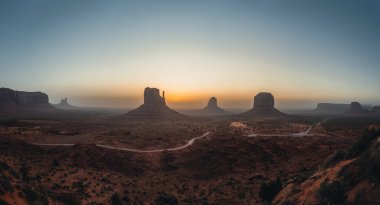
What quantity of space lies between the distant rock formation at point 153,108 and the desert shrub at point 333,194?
421 feet

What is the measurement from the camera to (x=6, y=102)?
537ft

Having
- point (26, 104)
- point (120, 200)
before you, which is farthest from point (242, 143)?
point (26, 104)

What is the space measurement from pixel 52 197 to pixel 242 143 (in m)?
37.2

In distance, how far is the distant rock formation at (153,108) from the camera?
144875 mm

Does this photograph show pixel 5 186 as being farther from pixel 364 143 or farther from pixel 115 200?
pixel 364 143

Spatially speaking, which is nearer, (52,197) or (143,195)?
(52,197)

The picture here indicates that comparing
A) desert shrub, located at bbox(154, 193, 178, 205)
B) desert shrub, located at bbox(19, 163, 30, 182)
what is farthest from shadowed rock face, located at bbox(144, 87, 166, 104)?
desert shrub, located at bbox(154, 193, 178, 205)

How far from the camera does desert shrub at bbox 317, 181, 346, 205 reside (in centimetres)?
1440

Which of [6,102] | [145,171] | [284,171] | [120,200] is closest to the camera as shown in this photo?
[120,200]

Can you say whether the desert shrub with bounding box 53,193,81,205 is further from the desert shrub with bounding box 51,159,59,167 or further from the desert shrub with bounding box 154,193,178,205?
the desert shrub with bounding box 51,159,59,167

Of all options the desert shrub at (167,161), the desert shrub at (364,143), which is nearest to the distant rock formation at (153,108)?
the desert shrub at (167,161)

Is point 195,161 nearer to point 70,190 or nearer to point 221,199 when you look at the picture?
point 221,199

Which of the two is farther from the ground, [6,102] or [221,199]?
[6,102]

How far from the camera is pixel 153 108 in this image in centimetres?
15050
